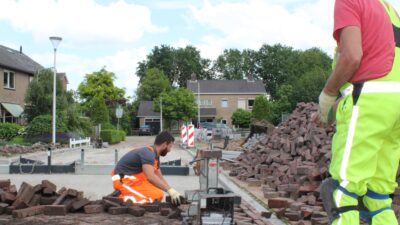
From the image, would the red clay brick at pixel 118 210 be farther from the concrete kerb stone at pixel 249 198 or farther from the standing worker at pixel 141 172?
the concrete kerb stone at pixel 249 198

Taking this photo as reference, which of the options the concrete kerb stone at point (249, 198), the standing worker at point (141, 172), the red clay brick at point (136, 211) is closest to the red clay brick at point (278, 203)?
the concrete kerb stone at point (249, 198)

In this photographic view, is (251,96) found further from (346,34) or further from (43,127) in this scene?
(346,34)

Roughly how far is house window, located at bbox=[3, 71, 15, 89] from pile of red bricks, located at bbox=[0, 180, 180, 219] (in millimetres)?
40900

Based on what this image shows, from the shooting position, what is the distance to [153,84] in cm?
10344

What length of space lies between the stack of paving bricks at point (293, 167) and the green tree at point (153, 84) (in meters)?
86.3

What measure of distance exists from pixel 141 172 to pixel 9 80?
42.3 m

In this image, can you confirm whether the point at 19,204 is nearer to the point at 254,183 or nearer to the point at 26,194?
the point at 26,194

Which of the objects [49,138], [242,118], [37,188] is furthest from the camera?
[242,118]

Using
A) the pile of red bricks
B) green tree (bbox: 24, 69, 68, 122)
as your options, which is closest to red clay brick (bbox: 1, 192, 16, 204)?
the pile of red bricks

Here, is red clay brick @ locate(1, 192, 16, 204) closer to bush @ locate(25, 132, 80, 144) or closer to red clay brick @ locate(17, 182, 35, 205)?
red clay brick @ locate(17, 182, 35, 205)

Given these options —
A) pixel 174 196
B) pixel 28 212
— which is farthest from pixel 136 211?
pixel 28 212

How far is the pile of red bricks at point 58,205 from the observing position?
6.97 metres

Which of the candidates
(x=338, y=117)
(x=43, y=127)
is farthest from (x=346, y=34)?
(x=43, y=127)

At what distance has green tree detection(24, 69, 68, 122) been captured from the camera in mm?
38875
